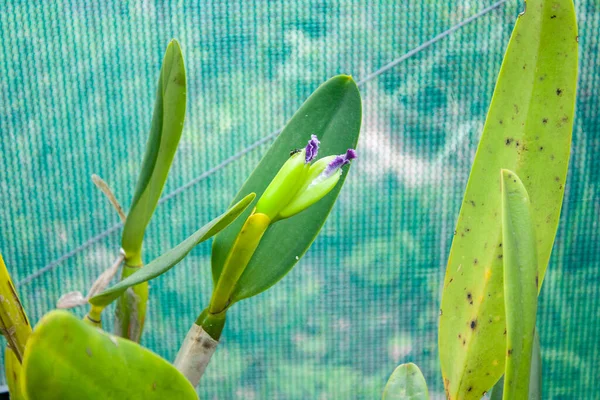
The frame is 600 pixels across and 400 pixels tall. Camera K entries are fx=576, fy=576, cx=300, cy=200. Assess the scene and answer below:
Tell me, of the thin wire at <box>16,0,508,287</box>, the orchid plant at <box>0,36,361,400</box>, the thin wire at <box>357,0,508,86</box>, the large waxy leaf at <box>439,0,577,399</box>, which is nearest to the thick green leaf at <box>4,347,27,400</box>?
the orchid plant at <box>0,36,361,400</box>

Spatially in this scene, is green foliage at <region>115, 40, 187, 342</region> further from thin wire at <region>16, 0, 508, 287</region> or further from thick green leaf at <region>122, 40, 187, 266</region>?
thin wire at <region>16, 0, 508, 287</region>

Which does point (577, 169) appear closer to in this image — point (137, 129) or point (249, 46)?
point (249, 46)

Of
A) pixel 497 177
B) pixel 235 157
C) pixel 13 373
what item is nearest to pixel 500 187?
pixel 497 177

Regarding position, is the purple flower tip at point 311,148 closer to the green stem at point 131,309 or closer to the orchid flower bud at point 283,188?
the orchid flower bud at point 283,188

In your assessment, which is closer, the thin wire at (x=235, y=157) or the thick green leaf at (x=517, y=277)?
the thick green leaf at (x=517, y=277)

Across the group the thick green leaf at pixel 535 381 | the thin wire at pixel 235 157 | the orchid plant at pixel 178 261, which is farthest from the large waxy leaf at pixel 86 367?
the thin wire at pixel 235 157

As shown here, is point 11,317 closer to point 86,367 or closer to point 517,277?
point 86,367

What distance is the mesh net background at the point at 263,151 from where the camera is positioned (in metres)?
0.94

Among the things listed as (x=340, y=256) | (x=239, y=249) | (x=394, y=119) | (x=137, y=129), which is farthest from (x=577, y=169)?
(x=239, y=249)

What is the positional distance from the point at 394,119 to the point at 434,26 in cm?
17

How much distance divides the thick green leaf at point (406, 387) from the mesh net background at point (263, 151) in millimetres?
704

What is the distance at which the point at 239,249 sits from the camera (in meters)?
0.29

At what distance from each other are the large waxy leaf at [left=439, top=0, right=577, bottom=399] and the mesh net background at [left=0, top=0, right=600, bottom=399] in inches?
27.0

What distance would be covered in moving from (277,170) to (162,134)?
69 millimetres
